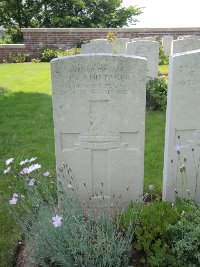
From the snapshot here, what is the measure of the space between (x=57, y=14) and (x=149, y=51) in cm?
1613

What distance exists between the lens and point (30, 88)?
10.1 m

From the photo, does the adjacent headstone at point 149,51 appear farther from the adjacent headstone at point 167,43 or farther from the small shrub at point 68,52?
the adjacent headstone at point 167,43

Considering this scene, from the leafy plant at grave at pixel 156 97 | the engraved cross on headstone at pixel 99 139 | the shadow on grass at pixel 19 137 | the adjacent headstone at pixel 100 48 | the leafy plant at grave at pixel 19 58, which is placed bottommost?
the shadow on grass at pixel 19 137

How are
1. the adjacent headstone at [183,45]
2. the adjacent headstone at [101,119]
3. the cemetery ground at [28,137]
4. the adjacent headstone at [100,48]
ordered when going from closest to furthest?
the adjacent headstone at [101,119] → the cemetery ground at [28,137] → the adjacent headstone at [100,48] → the adjacent headstone at [183,45]

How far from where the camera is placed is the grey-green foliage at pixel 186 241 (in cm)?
265

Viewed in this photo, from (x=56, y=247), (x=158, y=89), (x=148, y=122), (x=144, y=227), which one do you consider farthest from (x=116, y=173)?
(x=158, y=89)

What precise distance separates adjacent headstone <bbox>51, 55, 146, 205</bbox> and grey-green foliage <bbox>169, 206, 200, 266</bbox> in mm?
851

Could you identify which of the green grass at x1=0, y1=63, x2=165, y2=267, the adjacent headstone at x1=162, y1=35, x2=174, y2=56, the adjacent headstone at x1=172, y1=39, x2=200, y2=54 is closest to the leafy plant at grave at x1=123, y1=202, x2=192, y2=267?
the green grass at x1=0, y1=63, x2=165, y2=267

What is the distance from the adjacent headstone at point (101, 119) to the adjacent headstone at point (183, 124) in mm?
288

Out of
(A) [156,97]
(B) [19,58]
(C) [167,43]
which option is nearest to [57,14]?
(B) [19,58]

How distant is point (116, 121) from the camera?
11.1ft

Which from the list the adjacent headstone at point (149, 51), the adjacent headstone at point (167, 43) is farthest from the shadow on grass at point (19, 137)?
the adjacent headstone at point (167, 43)

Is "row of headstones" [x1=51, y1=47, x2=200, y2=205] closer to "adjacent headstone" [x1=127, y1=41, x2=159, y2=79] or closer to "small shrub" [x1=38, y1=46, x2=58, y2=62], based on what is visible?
"adjacent headstone" [x1=127, y1=41, x2=159, y2=79]

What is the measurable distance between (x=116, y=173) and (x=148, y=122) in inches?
131
